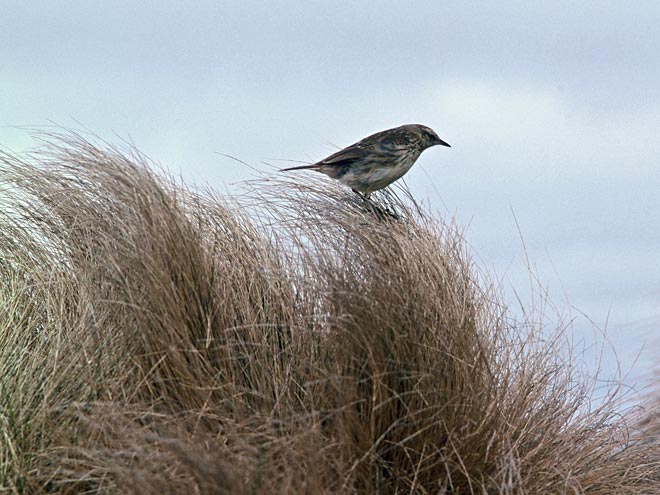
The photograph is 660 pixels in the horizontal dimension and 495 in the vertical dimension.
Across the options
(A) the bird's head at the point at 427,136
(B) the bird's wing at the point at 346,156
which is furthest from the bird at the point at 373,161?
(A) the bird's head at the point at 427,136

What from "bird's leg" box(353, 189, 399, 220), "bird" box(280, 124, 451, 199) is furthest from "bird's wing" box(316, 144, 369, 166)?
"bird's leg" box(353, 189, 399, 220)

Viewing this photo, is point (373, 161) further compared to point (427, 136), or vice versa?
point (427, 136)

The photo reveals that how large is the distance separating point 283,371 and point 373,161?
173 centimetres

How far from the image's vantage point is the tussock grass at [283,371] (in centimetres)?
335

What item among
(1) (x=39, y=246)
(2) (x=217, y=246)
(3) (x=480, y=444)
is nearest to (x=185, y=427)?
(3) (x=480, y=444)

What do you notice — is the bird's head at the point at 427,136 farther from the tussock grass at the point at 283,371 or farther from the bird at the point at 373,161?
the tussock grass at the point at 283,371

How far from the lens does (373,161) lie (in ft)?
17.5

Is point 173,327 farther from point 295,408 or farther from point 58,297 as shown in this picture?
point 58,297

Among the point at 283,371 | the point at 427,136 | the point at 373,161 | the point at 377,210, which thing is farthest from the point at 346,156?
the point at 283,371

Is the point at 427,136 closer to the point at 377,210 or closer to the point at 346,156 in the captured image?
the point at 346,156

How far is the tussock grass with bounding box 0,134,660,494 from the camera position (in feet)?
11.0

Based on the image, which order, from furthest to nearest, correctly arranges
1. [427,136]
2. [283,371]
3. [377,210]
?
[427,136], [377,210], [283,371]

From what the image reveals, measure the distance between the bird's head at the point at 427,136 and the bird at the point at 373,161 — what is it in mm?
108

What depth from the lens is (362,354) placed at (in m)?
3.48
